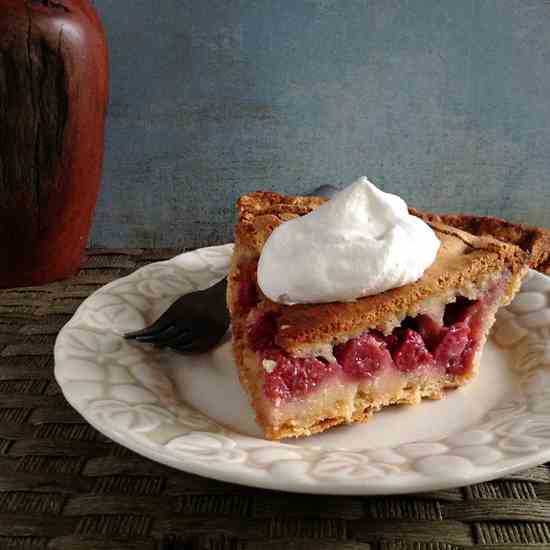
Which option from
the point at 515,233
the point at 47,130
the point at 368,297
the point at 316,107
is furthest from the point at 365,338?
the point at 316,107

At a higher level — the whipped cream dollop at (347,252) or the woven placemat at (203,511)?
the whipped cream dollop at (347,252)

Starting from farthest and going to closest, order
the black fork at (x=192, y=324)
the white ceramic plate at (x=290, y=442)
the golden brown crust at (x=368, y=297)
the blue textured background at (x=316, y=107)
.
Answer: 1. the blue textured background at (x=316, y=107)
2. the black fork at (x=192, y=324)
3. the golden brown crust at (x=368, y=297)
4. the white ceramic plate at (x=290, y=442)

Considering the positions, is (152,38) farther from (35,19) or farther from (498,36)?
(498,36)

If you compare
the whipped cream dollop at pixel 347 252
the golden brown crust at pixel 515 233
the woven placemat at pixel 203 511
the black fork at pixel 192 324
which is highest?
the whipped cream dollop at pixel 347 252

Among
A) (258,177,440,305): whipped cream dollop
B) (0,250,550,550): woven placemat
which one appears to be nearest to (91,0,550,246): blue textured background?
(258,177,440,305): whipped cream dollop

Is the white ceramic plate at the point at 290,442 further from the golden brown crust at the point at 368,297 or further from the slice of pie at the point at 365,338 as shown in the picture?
the golden brown crust at the point at 368,297

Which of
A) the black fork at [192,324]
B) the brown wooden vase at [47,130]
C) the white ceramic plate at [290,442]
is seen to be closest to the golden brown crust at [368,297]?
the black fork at [192,324]
